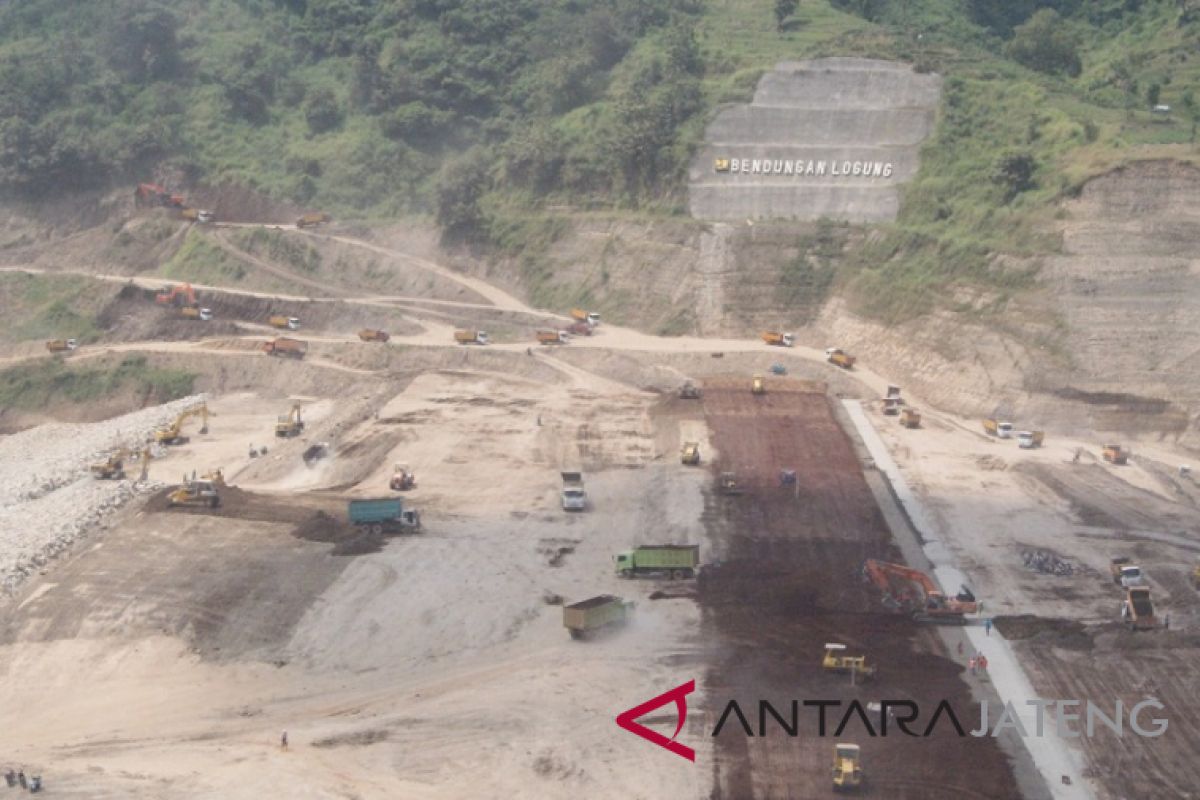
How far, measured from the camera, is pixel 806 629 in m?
60.3

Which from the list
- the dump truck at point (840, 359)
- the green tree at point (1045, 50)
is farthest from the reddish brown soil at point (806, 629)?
the green tree at point (1045, 50)

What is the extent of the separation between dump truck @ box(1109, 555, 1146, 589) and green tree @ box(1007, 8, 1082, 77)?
76473mm

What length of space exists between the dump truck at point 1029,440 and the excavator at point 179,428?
48799mm

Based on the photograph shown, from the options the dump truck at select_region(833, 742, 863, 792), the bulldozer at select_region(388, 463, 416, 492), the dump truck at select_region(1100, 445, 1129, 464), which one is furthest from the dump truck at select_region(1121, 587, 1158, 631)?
the bulldozer at select_region(388, 463, 416, 492)

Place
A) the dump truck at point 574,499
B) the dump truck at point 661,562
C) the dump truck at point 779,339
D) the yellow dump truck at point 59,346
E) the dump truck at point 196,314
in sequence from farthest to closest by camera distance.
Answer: the dump truck at point 196,314 → the yellow dump truck at point 59,346 → the dump truck at point 779,339 → the dump truck at point 574,499 → the dump truck at point 661,562

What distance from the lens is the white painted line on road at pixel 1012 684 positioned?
48344 millimetres

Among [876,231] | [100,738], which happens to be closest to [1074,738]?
[100,738]

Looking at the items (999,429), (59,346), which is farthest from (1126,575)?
(59,346)

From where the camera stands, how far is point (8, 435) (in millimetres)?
101938

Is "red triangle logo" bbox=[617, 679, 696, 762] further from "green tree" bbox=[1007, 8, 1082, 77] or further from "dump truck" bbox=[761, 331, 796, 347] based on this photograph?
"green tree" bbox=[1007, 8, 1082, 77]

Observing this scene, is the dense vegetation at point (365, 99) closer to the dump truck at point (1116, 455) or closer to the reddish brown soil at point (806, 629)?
the reddish brown soil at point (806, 629)

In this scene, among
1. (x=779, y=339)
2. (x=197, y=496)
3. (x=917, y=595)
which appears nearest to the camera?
(x=917, y=595)

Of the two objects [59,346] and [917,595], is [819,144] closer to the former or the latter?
→ [917,595]

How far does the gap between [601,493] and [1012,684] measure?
28.5 m
